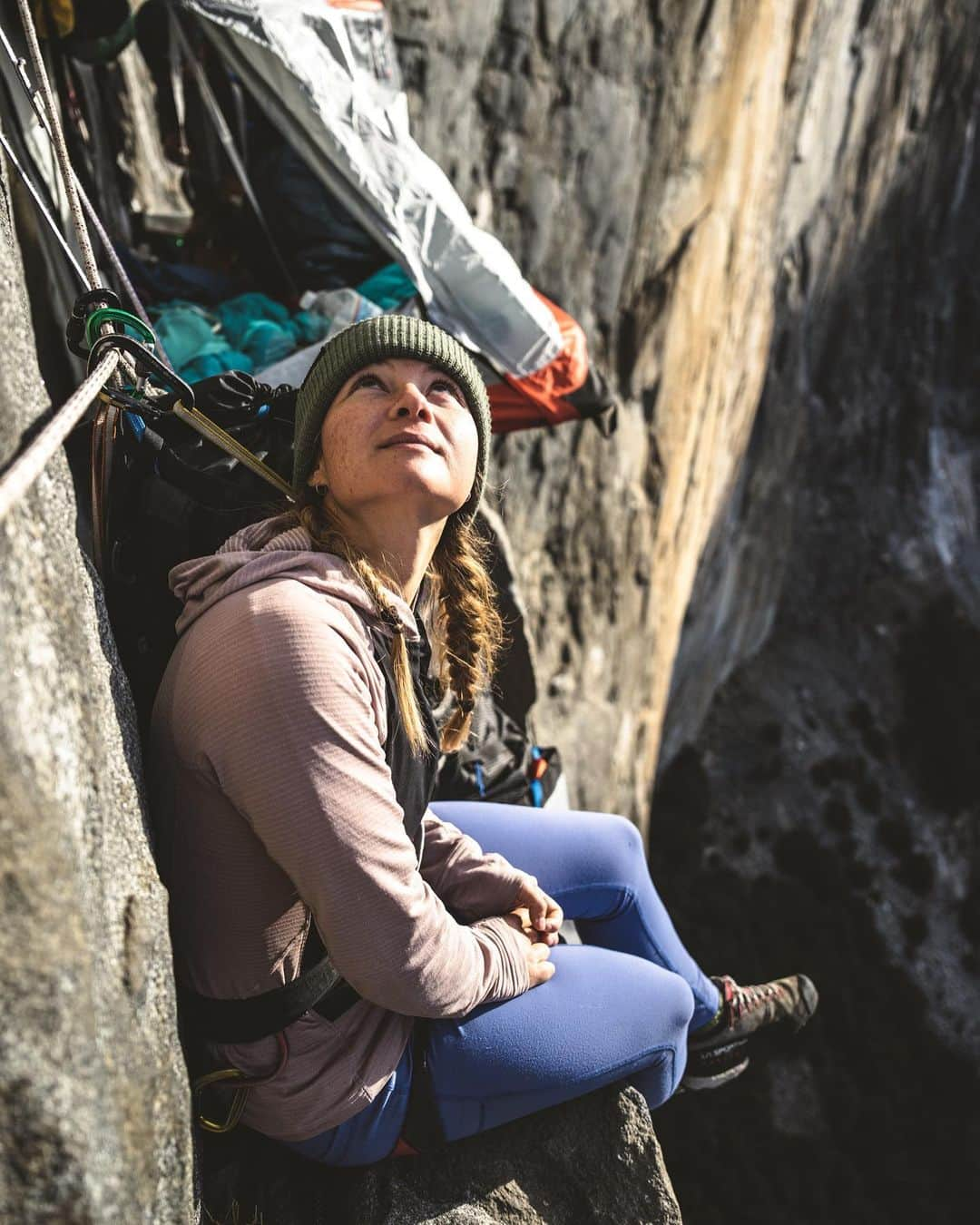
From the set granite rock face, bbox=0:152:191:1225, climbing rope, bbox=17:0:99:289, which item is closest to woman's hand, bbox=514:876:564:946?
granite rock face, bbox=0:152:191:1225

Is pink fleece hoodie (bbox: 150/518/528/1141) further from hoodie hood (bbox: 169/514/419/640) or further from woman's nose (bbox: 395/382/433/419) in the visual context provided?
woman's nose (bbox: 395/382/433/419)

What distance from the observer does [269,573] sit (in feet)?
5.81

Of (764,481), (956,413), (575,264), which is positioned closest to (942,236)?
(956,413)

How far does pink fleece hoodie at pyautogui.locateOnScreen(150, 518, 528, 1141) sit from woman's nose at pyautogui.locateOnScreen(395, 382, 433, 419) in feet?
A: 1.15

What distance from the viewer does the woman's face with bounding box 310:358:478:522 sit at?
2.00 metres

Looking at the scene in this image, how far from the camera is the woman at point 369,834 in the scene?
5.41ft

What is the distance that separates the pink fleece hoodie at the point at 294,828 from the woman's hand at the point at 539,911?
0.22 meters

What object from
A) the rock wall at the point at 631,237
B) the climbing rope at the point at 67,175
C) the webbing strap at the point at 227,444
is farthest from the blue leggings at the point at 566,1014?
the rock wall at the point at 631,237

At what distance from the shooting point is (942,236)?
59.5ft

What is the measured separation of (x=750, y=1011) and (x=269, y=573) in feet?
7.26

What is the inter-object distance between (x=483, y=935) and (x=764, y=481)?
40.1 ft

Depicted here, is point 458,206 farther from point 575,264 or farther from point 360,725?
point 575,264

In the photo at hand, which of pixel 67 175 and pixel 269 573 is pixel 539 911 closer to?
pixel 269 573

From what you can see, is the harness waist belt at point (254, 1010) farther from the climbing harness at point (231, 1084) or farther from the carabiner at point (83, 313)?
the carabiner at point (83, 313)
